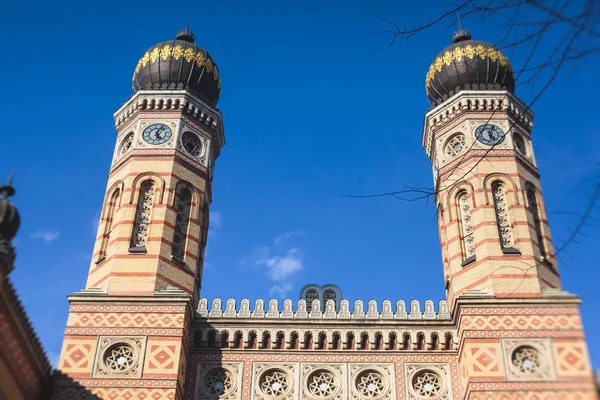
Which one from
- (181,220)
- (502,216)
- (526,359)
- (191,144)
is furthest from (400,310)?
(191,144)

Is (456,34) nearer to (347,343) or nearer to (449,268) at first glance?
(449,268)

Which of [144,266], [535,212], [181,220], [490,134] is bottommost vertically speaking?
[144,266]

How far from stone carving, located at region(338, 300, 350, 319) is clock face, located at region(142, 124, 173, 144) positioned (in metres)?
5.84

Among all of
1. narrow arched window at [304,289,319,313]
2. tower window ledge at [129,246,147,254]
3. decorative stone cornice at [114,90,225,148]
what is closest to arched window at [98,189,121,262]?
tower window ledge at [129,246,147,254]

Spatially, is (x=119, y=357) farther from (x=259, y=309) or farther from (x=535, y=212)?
(x=535, y=212)

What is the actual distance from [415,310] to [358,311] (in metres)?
1.22

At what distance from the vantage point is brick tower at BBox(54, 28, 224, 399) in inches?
554

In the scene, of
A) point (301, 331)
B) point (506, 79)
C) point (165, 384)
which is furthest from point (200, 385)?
point (506, 79)

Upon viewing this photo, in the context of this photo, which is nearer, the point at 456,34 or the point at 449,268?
the point at 449,268

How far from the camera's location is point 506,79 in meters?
18.7

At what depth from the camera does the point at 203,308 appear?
15.9 metres

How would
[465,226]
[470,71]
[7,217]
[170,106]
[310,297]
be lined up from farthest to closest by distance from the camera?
[470,71], [170,106], [310,297], [465,226], [7,217]

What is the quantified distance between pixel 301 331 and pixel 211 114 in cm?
640

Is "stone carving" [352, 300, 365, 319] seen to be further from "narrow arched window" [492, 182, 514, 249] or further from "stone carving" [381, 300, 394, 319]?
"narrow arched window" [492, 182, 514, 249]
